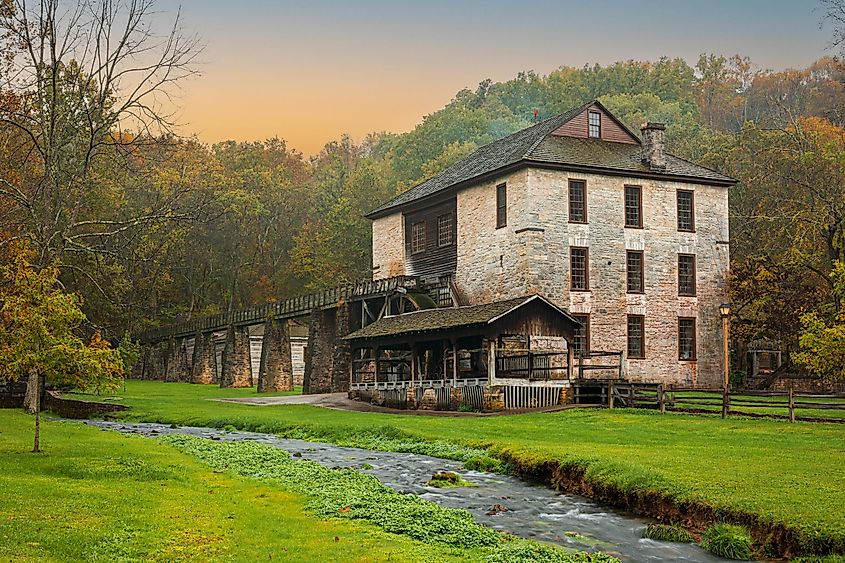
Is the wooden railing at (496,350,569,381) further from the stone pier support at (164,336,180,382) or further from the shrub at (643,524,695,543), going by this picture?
the stone pier support at (164,336,180,382)

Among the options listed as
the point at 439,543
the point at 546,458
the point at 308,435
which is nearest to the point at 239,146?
the point at 308,435

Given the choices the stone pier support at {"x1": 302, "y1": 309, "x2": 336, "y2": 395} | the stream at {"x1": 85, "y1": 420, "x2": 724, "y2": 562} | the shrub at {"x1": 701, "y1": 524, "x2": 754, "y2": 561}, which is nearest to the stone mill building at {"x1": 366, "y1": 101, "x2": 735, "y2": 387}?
the stone pier support at {"x1": 302, "y1": 309, "x2": 336, "y2": 395}

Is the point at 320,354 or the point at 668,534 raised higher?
the point at 320,354

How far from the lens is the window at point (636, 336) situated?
45781 mm

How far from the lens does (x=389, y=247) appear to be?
56.7 m

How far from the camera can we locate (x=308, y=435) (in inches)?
1176

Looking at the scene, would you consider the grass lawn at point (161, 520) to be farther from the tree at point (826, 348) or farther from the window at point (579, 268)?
the window at point (579, 268)

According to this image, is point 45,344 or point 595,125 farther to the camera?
point 595,125

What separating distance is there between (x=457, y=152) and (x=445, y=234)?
42181mm

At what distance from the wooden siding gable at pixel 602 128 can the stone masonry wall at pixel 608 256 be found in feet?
10.6

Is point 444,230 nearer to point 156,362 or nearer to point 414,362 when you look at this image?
point 414,362

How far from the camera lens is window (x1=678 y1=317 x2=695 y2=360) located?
47.1 m

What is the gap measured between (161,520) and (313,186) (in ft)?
296

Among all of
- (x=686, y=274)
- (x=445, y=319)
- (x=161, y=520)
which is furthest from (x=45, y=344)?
(x=686, y=274)
